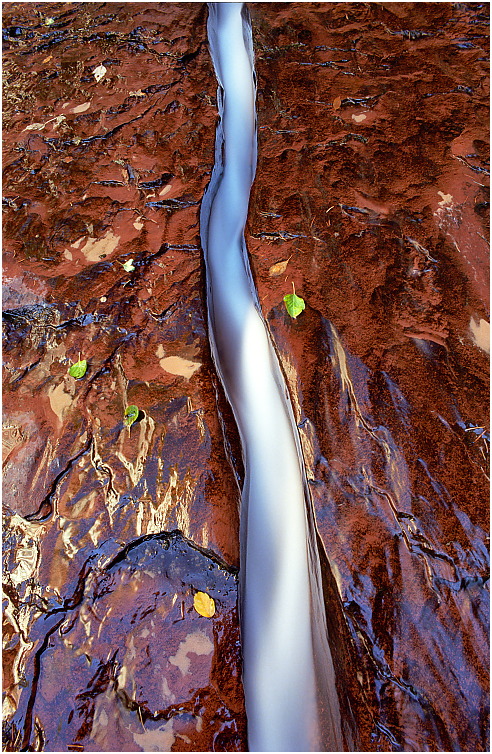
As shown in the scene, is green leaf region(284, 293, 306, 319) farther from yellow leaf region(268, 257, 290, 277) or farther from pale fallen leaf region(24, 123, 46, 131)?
pale fallen leaf region(24, 123, 46, 131)

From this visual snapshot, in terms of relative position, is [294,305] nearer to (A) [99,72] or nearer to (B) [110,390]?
(B) [110,390]

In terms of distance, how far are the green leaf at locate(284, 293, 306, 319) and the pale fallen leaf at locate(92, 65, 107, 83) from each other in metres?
1.24

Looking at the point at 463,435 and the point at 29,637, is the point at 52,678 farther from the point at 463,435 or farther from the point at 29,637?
the point at 463,435

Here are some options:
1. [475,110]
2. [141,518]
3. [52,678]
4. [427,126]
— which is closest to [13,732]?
[52,678]

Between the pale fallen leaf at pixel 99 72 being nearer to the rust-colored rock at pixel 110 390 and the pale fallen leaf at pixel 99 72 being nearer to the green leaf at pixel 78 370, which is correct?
the rust-colored rock at pixel 110 390

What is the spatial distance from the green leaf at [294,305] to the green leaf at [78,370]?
588 mm

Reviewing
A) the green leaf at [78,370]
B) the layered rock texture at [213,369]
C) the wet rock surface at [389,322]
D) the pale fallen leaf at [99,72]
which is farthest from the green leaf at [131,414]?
the pale fallen leaf at [99,72]

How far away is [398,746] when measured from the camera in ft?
3.20

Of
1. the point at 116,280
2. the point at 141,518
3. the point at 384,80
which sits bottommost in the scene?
the point at 141,518

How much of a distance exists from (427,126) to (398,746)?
1718mm

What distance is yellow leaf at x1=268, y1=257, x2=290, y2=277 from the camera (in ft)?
4.87

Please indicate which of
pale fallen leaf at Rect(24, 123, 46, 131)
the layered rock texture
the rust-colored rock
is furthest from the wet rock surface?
pale fallen leaf at Rect(24, 123, 46, 131)

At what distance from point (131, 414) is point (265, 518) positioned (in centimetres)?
44

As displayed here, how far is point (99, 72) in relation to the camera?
76.4 inches
